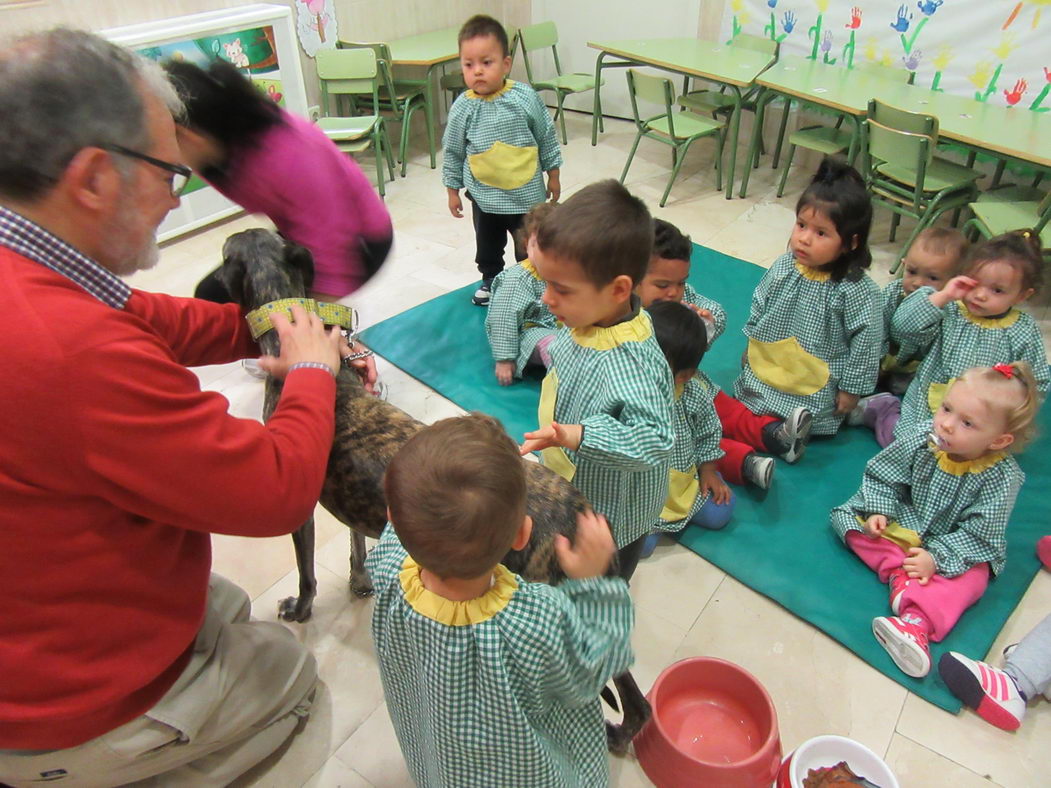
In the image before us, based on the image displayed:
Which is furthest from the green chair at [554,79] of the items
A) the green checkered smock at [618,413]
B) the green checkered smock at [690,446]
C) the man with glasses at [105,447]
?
the man with glasses at [105,447]

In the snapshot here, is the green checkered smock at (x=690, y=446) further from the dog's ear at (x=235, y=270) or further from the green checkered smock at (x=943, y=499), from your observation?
A: the dog's ear at (x=235, y=270)

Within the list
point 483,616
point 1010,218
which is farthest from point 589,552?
point 1010,218

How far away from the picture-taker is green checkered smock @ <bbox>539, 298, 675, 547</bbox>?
5.13 ft

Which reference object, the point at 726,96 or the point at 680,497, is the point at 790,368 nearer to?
the point at 680,497

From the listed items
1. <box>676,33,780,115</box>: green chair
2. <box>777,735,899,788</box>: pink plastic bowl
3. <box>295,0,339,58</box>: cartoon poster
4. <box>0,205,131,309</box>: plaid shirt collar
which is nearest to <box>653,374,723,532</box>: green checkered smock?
<box>777,735,899,788</box>: pink plastic bowl

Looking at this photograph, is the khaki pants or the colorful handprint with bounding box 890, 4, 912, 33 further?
the colorful handprint with bounding box 890, 4, 912, 33

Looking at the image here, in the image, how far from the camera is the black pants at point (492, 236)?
373 cm

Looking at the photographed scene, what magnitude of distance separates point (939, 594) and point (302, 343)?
2.10m

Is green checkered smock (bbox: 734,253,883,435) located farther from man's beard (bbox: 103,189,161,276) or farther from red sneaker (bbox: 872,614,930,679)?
man's beard (bbox: 103,189,161,276)

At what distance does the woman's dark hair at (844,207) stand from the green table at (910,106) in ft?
5.93

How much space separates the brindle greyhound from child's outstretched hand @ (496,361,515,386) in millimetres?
1459

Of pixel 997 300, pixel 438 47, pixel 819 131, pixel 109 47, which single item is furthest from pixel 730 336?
pixel 438 47

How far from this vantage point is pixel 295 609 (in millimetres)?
2285

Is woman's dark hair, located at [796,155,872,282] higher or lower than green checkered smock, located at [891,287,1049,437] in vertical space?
higher
